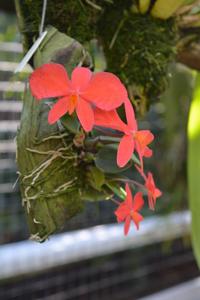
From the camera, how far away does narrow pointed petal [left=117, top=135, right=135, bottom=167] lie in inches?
11.6

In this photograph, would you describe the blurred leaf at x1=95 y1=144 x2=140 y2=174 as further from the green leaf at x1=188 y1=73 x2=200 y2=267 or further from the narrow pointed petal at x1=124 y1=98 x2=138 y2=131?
the green leaf at x1=188 y1=73 x2=200 y2=267

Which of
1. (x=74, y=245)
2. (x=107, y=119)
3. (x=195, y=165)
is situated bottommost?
(x=74, y=245)

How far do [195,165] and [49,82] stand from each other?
32 cm

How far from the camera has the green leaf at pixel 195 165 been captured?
1.84 ft

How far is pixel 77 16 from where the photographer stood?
0.44m

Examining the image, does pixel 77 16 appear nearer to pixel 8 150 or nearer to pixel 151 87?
pixel 151 87

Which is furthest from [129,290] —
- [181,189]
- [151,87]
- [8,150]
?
[151,87]

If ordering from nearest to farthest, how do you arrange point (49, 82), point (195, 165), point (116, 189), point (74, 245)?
point (49, 82) < point (116, 189) < point (195, 165) < point (74, 245)

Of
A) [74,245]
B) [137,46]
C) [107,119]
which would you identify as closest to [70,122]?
[107,119]

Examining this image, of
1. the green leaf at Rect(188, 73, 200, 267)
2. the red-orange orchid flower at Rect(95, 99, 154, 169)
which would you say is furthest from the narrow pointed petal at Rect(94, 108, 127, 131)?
the green leaf at Rect(188, 73, 200, 267)

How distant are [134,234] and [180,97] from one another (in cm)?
39

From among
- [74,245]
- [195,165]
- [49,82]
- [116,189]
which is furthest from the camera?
[74,245]

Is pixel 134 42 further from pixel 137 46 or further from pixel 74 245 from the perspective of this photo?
pixel 74 245

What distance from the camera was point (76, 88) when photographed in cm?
29
